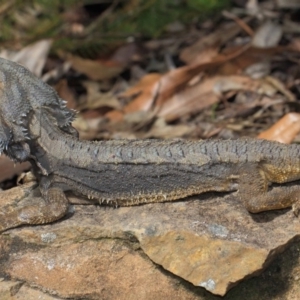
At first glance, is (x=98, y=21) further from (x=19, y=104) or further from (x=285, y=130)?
(x=19, y=104)

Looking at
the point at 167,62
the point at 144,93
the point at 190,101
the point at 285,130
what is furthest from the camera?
the point at 167,62

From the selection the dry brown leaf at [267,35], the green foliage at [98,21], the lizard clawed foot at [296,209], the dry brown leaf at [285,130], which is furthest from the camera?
the dry brown leaf at [267,35]

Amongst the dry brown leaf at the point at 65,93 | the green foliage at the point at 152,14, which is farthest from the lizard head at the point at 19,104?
the green foliage at the point at 152,14

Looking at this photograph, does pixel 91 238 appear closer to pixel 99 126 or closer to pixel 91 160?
pixel 91 160

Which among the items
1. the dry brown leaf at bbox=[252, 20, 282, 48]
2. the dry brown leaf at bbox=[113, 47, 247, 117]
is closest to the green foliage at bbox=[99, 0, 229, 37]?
the dry brown leaf at bbox=[252, 20, 282, 48]

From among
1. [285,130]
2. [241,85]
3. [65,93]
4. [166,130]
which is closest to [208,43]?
[241,85]

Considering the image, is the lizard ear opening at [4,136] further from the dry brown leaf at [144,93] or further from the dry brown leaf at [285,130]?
the dry brown leaf at [144,93]
